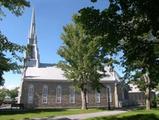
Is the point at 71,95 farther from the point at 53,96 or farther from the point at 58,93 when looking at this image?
the point at 53,96

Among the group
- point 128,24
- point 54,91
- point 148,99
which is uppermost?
point 128,24

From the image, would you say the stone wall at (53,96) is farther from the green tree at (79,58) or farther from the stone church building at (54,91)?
the green tree at (79,58)

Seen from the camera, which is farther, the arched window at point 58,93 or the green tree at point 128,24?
the arched window at point 58,93

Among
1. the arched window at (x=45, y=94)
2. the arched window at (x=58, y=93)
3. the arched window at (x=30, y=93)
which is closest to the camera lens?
the arched window at (x=30, y=93)

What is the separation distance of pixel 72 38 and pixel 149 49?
90.5ft

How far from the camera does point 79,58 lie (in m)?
38.8

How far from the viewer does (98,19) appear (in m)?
11.6

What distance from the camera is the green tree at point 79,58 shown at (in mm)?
38500

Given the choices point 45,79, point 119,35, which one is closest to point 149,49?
point 119,35

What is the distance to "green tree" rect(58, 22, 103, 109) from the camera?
38.5m

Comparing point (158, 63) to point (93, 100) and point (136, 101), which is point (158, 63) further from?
point (136, 101)

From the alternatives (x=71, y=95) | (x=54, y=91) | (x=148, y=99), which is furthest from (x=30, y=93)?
(x=148, y=99)

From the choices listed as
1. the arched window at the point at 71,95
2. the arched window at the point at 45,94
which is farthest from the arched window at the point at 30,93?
the arched window at the point at 71,95

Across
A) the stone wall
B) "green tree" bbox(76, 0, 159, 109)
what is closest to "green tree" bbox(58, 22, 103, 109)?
the stone wall
